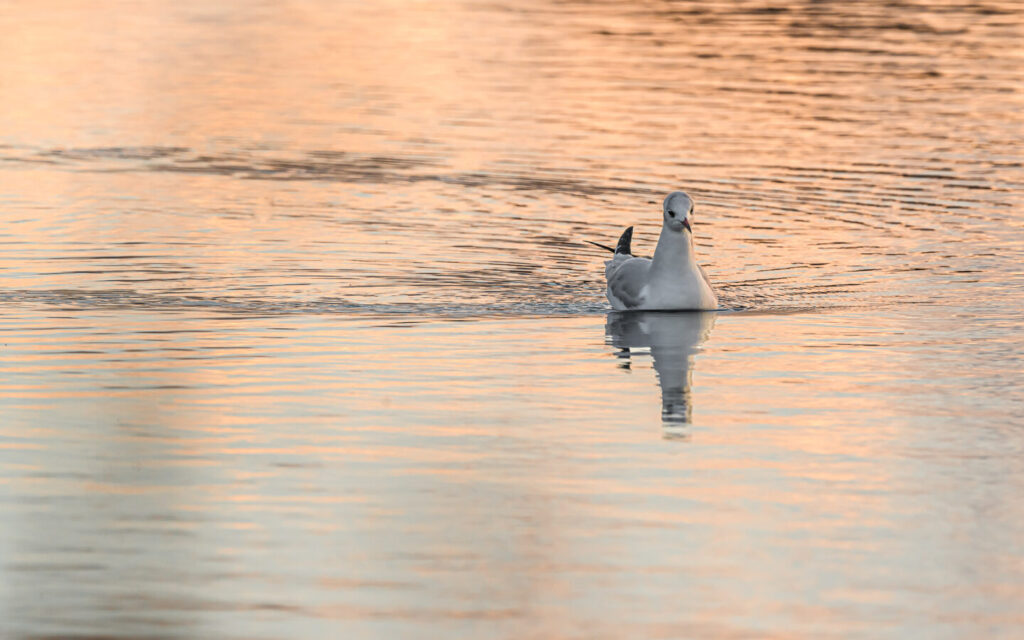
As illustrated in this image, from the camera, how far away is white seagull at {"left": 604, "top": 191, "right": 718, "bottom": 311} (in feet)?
54.3

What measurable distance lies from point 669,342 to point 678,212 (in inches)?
62.5

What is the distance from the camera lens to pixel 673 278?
1659 cm

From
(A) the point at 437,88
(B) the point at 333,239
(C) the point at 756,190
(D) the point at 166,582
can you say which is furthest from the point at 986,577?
(A) the point at 437,88

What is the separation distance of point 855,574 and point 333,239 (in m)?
12.4

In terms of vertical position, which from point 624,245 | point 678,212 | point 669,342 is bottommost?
point 669,342

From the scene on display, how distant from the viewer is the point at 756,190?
24.2m

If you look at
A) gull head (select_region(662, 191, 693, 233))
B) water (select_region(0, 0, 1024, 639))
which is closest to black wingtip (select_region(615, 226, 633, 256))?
water (select_region(0, 0, 1024, 639))

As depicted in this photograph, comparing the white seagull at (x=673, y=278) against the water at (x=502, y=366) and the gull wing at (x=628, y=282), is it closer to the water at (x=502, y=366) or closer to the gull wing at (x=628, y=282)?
the gull wing at (x=628, y=282)

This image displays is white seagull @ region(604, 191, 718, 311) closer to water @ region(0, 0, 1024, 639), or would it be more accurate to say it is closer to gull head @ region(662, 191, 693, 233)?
gull head @ region(662, 191, 693, 233)

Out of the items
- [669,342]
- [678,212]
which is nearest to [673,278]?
[678,212]

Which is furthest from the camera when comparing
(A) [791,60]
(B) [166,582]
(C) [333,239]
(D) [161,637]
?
(A) [791,60]

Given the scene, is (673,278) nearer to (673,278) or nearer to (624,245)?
(673,278)

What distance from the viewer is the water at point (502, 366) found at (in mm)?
8625

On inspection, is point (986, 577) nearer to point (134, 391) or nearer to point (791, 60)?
point (134, 391)
